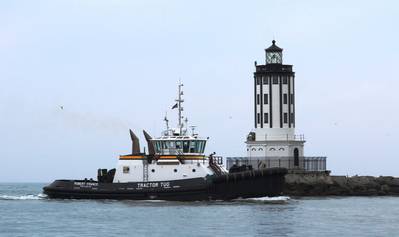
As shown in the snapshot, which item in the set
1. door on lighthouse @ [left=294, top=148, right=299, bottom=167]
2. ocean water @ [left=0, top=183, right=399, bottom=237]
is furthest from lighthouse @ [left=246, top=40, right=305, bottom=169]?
ocean water @ [left=0, top=183, right=399, bottom=237]

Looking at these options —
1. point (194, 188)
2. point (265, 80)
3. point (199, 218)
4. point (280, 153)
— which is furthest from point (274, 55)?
point (199, 218)

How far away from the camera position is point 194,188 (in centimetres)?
4609

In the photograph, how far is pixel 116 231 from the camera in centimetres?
3491

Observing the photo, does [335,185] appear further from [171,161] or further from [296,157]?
[171,161]

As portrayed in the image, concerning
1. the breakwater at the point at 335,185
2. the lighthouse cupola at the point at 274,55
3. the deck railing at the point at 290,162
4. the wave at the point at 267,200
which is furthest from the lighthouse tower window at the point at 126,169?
the lighthouse cupola at the point at 274,55

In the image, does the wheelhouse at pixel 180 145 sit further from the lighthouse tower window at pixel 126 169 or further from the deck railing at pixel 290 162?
the deck railing at pixel 290 162

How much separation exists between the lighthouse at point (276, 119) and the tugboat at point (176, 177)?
13254mm

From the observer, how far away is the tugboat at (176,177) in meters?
46.3

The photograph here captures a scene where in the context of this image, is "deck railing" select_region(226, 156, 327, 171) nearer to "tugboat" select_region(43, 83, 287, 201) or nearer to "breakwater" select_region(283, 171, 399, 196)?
"breakwater" select_region(283, 171, 399, 196)

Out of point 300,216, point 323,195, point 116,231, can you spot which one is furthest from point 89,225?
point 323,195

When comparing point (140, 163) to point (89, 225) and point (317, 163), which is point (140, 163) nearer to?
point (89, 225)

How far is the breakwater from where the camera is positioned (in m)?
58.9

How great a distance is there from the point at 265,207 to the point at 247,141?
19.5 m

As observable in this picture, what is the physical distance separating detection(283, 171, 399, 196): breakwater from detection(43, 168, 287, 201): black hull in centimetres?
990
